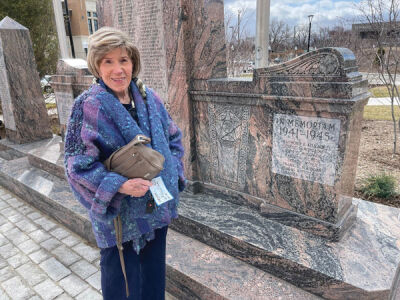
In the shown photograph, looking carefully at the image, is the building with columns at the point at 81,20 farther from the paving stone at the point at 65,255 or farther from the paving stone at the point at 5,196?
the paving stone at the point at 65,255

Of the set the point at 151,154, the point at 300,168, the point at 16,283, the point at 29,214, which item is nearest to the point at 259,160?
the point at 300,168

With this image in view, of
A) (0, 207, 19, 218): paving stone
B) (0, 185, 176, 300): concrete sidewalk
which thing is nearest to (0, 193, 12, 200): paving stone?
(0, 207, 19, 218): paving stone

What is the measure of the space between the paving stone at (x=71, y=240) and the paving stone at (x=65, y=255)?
7cm

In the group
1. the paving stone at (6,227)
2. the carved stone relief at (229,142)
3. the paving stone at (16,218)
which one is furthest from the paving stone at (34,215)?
the carved stone relief at (229,142)

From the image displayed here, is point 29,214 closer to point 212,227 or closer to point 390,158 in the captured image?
point 212,227

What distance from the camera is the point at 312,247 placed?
2564 millimetres

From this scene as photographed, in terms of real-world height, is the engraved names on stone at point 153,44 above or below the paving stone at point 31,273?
above

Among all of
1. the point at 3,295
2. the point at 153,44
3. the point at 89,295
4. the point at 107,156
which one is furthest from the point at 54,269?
the point at 153,44

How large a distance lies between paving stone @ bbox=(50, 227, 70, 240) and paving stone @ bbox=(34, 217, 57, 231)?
0.37 feet

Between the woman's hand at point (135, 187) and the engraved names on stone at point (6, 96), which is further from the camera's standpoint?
the engraved names on stone at point (6, 96)

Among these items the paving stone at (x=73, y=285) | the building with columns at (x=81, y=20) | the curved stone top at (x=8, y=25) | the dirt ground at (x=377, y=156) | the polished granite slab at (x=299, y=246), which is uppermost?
the building with columns at (x=81, y=20)

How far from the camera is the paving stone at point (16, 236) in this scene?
12.0 feet

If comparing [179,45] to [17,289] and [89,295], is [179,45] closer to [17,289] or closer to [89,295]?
[89,295]

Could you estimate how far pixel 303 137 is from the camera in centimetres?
259
